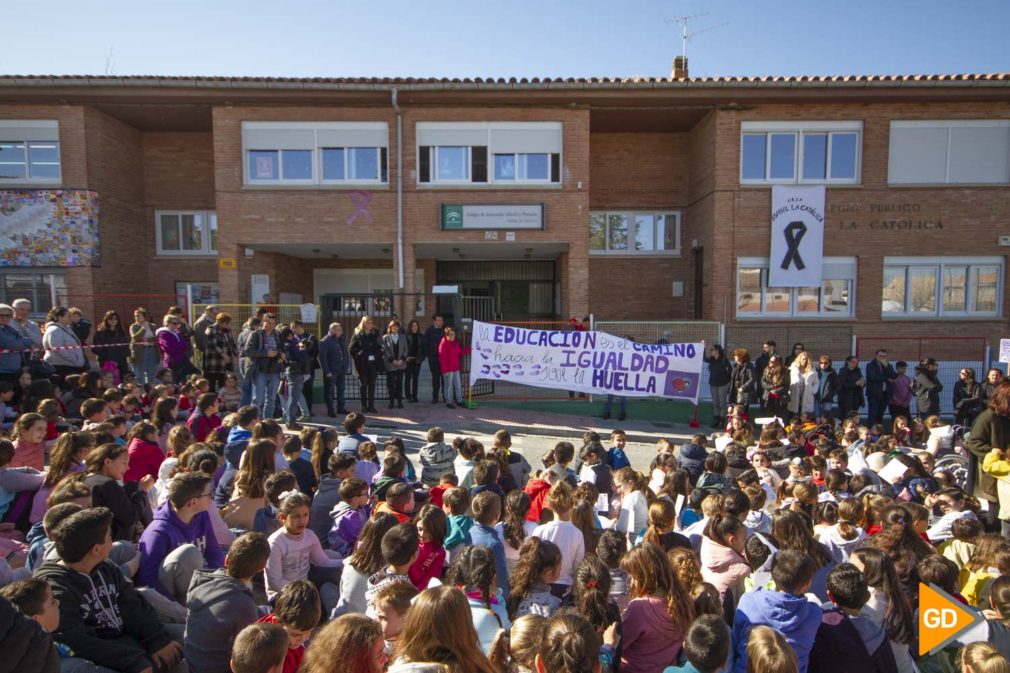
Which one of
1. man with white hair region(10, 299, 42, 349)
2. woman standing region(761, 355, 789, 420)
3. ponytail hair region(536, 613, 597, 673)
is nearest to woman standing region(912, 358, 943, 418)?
woman standing region(761, 355, 789, 420)

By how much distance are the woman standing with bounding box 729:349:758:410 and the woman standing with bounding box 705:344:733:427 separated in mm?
227

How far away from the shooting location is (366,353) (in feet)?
38.9

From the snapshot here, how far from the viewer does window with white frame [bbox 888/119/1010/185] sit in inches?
644

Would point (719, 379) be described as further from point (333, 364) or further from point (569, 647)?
point (569, 647)

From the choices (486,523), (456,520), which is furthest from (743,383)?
(486,523)

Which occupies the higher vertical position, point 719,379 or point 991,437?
point 991,437

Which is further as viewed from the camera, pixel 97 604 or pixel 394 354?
pixel 394 354

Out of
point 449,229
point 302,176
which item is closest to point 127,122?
point 302,176

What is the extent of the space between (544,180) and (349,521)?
1349 cm

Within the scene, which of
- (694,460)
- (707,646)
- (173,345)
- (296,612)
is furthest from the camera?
(173,345)

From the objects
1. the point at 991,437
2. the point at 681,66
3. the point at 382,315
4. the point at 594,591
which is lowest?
the point at 594,591

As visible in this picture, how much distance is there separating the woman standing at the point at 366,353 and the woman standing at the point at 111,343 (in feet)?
14.8

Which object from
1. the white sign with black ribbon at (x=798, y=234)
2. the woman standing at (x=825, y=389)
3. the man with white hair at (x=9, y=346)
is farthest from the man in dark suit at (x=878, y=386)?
the man with white hair at (x=9, y=346)

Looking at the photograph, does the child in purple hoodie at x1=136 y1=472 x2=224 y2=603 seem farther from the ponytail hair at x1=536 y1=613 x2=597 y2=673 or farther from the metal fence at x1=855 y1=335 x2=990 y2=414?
the metal fence at x1=855 y1=335 x2=990 y2=414
